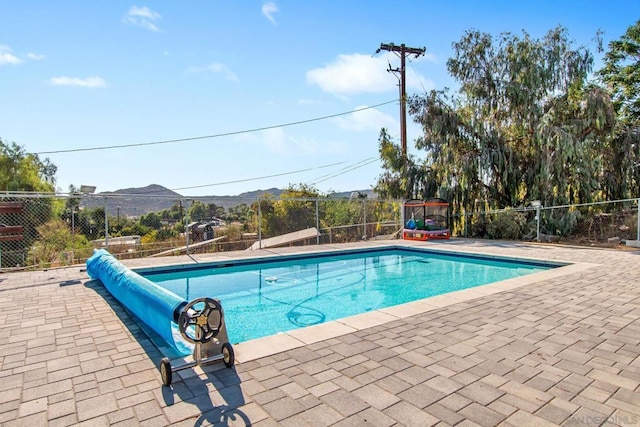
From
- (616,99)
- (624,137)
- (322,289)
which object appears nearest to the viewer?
(322,289)

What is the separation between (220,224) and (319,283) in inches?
172

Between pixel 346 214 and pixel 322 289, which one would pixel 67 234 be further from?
pixel 346 214

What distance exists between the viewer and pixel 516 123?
1167cm

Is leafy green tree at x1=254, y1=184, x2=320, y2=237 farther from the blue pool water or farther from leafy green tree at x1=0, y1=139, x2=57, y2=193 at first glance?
leafy green tree at x1=0, y1=139, x2=57, y2=193

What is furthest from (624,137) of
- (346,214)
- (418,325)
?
(418,325)

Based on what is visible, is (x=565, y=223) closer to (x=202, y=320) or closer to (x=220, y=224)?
(x=220, y=224)

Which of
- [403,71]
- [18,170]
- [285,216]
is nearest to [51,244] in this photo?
[285,216]

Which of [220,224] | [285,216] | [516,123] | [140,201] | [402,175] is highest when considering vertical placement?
[516,123]

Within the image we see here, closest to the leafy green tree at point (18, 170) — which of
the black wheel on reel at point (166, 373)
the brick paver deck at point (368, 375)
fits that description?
the brick paver deck at point (368, 375)

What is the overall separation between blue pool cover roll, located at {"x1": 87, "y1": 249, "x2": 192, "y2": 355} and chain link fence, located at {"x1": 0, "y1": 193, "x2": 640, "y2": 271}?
10.9 ft

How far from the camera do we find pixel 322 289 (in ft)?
19.8

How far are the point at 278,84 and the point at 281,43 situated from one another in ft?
5.75

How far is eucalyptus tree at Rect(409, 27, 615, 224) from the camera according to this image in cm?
1064

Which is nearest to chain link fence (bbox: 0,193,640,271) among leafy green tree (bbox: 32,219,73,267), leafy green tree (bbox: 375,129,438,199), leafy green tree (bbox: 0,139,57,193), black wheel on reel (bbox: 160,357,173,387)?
leafy green tree (bbox: 32,219,73,267)
